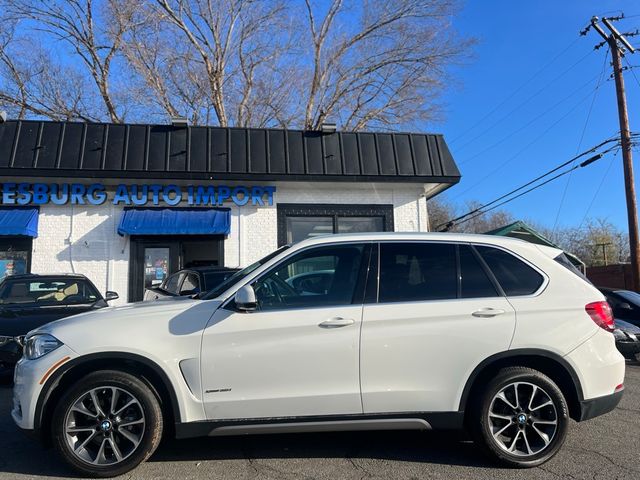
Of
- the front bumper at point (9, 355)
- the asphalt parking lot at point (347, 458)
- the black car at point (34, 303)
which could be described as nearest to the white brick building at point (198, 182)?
the black car at point (34, 303)

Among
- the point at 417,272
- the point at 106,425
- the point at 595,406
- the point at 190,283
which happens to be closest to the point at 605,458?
the point at 595,406

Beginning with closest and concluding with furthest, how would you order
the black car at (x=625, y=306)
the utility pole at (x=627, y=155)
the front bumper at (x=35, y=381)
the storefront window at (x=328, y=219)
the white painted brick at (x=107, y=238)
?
the front bumper at (x=35, y=381) → the black car at (x=625, y=306) → the white painted brick at (x=107, y=238) → the storefront window at (x=328, y=219) → the utility pole at (x=627, y=155)

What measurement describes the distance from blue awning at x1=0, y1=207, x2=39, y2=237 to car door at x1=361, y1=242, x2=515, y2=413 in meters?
9.78

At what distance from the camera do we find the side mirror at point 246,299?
343 centimetres

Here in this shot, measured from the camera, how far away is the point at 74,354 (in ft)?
11.3

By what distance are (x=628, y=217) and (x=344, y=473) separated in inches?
665

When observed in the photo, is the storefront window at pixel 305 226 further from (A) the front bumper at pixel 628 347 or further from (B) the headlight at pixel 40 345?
(B) the headlight at pixel 40 345

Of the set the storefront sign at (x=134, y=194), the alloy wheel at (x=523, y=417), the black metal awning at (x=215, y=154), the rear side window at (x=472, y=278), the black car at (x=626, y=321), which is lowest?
the alloy wheel at (x=523, y=417)

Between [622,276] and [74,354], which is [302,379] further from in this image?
[622,276]

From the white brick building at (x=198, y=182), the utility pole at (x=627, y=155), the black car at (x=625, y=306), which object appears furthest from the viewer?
the utility pole at (x=627, y=155)

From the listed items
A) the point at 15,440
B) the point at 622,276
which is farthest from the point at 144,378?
the point at 622,276

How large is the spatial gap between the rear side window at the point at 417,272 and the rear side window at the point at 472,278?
0.06 m

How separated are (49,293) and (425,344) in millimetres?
6805

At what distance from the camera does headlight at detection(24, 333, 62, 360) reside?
11.5ft
